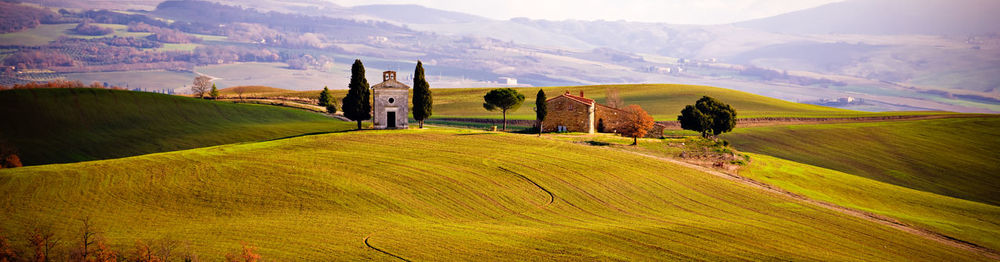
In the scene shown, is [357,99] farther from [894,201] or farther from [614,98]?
[614,98]

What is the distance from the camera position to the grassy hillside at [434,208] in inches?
1186

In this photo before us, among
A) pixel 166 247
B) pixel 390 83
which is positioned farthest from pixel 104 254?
pixel 390 83

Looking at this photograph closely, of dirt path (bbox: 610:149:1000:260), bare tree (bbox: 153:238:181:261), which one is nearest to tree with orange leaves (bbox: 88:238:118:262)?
bare tree (bbox: 153:238:181:261)

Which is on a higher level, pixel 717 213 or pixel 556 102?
pixel 556 102

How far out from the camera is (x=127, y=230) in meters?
30.8

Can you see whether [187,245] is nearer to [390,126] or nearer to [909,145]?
[390,126]

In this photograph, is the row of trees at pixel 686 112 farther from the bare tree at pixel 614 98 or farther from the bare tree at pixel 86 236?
the bare tree at pixel 86 236

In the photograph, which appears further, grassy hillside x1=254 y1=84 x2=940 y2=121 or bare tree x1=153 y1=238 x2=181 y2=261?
grassy hillside x1=254 y1=84 x2=940 y2=121

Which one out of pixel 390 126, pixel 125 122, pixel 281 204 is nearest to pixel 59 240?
pixel 281 204

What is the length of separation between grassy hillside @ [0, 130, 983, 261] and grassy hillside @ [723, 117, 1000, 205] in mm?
29260

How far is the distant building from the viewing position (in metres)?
63.9

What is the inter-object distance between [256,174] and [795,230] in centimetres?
3725

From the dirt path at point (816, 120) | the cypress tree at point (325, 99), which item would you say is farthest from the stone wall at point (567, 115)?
the cypress tree at point (325, 99)

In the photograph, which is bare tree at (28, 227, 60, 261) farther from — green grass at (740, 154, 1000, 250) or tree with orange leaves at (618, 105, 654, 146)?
tree with orange leaves at (618, 105, 654, 146)
